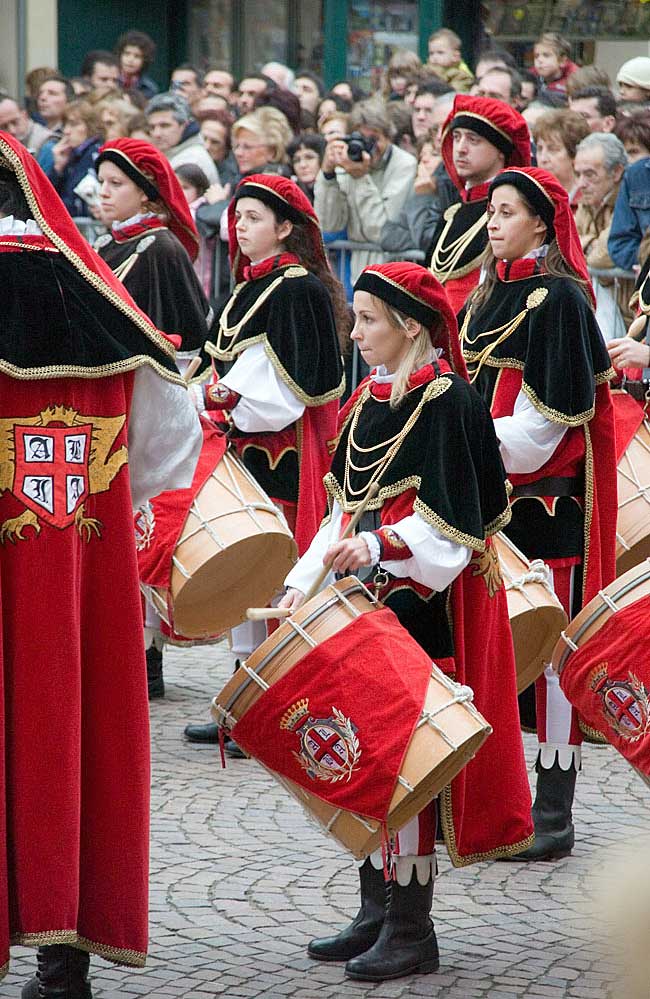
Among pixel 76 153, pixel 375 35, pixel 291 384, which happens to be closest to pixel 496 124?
pixel 291 384

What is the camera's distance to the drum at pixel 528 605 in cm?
497

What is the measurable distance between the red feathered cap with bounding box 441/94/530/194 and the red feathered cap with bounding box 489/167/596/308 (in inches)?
40.4

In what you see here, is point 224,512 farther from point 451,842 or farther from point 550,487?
point 451,842

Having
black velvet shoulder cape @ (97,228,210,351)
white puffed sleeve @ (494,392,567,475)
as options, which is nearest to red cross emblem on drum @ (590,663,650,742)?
white puffed sleeve @ (494,392,567,475)

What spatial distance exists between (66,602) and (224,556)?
2.05m

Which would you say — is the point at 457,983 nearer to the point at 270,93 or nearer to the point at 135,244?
the point at 135,244

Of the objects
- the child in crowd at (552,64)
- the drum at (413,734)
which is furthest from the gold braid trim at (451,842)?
the child in crowd at (552,64)

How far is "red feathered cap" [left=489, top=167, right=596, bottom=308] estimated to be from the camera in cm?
526

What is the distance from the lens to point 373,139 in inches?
407

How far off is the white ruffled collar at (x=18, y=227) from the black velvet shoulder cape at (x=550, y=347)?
1981 mm

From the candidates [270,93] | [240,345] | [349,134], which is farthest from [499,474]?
[270,93]

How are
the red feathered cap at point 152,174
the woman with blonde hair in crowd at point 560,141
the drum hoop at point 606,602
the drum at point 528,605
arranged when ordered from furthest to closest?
the woman with blonde hair in crowd at point 560,141, the red feathered cap at point 152,174, the drum at point 528,605, the drum hoop at point 606,602

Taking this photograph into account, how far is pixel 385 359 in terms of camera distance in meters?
4.41

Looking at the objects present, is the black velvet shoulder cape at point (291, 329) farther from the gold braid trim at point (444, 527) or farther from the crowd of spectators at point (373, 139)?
the gold braid trim at point (444, 527)
